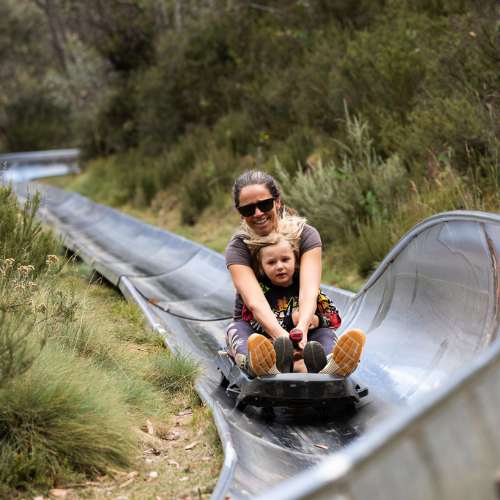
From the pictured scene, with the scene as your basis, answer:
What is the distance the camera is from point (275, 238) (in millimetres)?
3477

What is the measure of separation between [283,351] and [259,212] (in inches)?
35.5

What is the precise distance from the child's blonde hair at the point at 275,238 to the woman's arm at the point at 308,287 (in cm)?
11

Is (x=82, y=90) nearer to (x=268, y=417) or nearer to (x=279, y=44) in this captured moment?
(x=279, y=44)

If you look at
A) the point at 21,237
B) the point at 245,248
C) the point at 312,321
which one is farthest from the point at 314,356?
the point at 21,237

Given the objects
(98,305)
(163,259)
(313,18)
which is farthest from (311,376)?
(313,18)

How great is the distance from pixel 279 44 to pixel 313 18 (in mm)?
910

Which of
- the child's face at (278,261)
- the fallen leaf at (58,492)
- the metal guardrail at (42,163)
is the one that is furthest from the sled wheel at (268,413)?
the metal guardrail at (42,163)

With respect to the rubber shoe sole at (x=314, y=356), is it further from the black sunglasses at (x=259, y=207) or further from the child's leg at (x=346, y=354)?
the black sunglasses at (x=259, y=207)

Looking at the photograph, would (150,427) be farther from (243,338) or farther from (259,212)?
(259,212)

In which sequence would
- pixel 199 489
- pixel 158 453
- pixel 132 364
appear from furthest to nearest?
pixel 132 364 → pixel 158 453 → pixel 199 489

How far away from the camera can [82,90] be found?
22672mm

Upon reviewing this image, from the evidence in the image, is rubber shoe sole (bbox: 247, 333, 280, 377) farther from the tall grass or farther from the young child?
the tall grass

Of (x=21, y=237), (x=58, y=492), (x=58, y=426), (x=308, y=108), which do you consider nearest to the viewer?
(x=58, y=492)

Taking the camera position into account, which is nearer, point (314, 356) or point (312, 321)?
point (314, 356)
